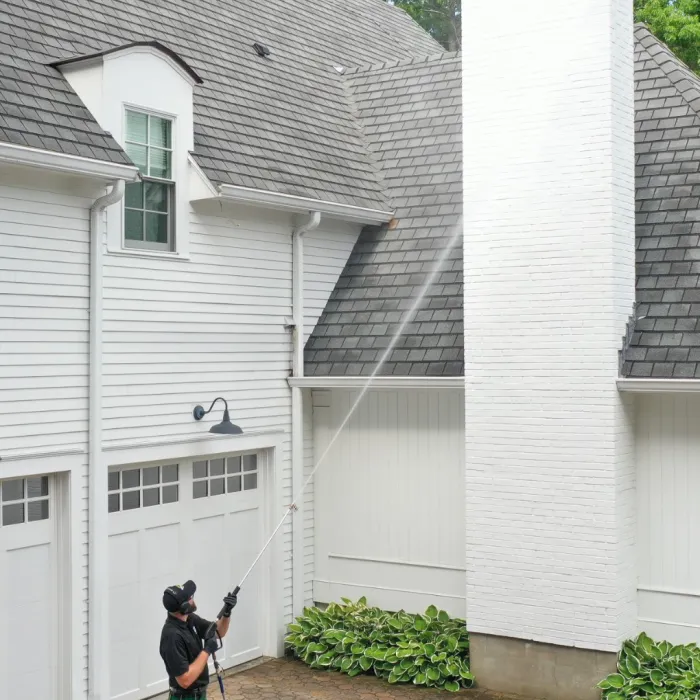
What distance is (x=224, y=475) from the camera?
11305 millimetres

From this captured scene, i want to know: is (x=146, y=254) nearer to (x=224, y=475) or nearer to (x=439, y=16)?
(x=224, y=475)

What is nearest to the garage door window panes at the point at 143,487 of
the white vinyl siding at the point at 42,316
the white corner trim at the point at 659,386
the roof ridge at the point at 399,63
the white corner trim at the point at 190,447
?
the white corner trim at the point at 190,447

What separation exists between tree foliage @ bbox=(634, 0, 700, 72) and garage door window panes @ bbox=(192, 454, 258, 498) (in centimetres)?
1330

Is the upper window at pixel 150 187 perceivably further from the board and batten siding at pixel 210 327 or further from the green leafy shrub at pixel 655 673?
the green leafy shrub at pixel 655 673

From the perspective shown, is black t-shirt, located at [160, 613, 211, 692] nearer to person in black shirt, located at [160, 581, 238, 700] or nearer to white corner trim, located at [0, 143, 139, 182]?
person in black shirt, located at [160, 581, 238, 700]

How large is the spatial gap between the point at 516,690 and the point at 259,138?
6.28m

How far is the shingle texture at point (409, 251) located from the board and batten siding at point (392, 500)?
0.46m

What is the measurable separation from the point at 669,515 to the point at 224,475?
175 inches

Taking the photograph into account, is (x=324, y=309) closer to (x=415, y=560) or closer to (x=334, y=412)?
(x=334, y=412)

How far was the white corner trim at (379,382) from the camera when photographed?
10914 mm

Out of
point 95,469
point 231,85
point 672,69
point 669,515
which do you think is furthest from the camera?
point 231,85

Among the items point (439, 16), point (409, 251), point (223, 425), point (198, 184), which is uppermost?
point (439, 16)

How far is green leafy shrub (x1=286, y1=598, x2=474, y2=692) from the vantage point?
10651mm

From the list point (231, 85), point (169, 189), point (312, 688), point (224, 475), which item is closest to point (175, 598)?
point (312, 688)
